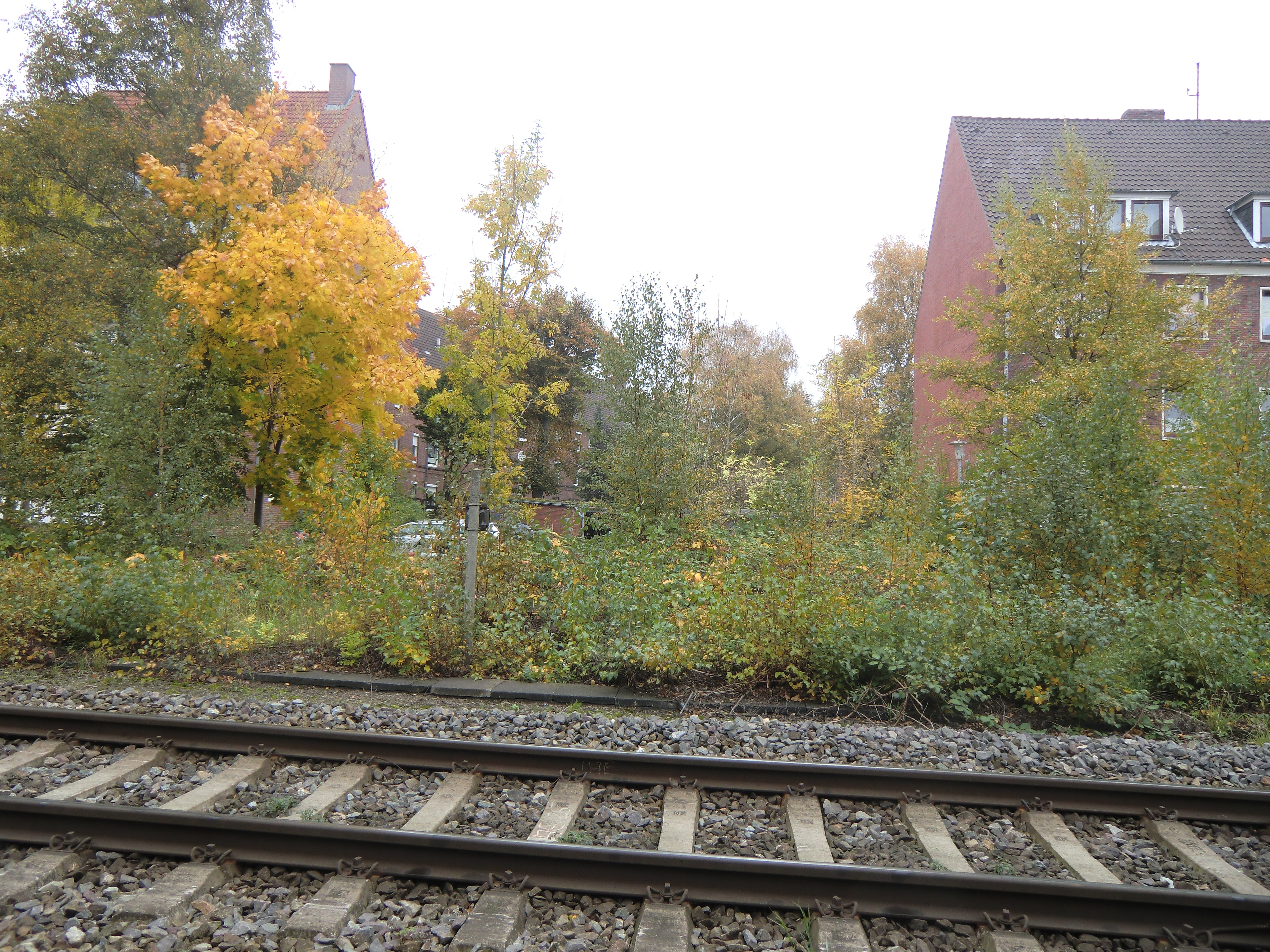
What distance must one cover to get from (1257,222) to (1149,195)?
4024 millimetres

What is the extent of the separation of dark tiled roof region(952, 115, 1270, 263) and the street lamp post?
8.17m

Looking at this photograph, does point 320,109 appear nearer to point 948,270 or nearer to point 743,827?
point 948,270

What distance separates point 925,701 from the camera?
6887 millimetres

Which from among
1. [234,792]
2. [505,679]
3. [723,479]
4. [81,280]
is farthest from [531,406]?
[234,792]

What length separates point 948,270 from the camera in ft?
102

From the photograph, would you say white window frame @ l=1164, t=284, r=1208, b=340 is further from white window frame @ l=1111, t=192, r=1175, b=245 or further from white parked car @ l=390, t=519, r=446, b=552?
white parked car @ l=390, t=519, r=446, b=552

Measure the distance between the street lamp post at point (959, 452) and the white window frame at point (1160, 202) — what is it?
31.8ft

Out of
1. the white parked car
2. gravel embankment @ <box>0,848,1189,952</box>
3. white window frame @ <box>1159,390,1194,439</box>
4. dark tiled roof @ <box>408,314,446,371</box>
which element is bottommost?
gravel embankment @ <box>0,848,1189,952</box>

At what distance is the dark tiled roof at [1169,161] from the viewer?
27156 millimetres

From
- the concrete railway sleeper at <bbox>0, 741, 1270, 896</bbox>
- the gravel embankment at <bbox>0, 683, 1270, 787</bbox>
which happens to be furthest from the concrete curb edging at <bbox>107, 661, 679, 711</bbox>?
the concrete railway sleeper at <bbox>0, 741, 1270, 896</bbox>

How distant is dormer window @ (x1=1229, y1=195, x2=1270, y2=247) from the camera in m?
27.1

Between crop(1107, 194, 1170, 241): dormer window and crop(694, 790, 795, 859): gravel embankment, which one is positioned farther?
crop(1107, 194, 1170, 241): dormer window

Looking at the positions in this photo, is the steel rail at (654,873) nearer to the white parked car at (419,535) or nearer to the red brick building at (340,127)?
the white parked car at (419,535)

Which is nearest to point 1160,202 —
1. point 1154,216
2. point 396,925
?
point 1154,216
